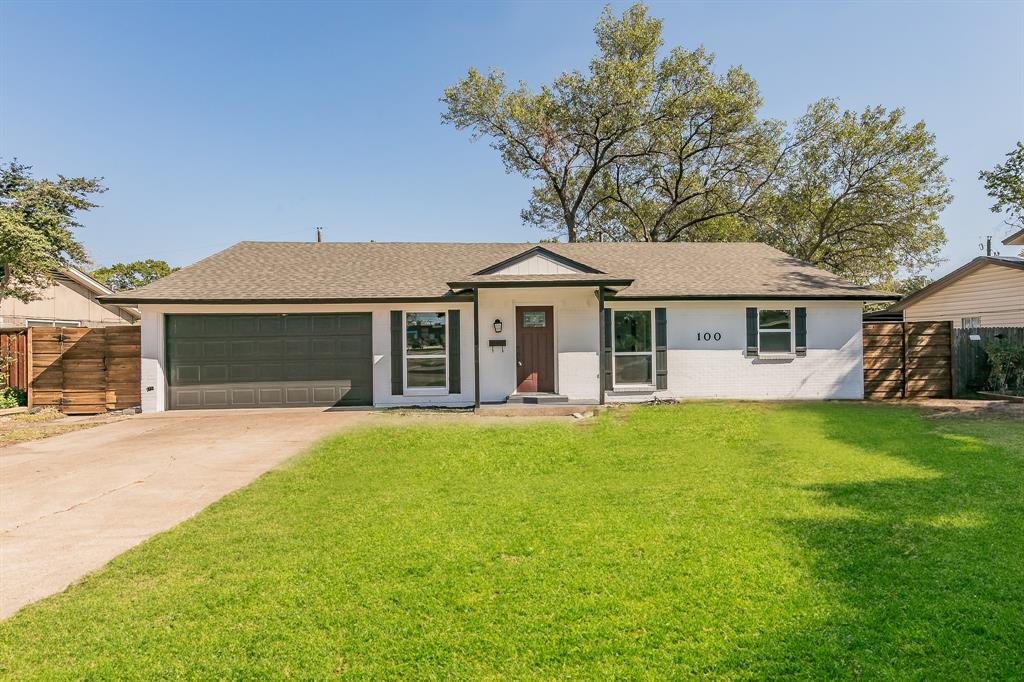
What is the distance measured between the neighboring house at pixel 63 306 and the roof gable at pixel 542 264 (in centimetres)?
1724

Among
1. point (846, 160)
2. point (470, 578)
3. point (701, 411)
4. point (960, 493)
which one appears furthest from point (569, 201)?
point (470, 578)

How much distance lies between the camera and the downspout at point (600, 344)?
1142 centimetres

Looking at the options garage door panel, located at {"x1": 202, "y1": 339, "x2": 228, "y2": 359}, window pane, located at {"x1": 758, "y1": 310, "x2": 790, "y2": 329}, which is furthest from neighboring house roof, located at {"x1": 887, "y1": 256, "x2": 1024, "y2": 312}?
garage door panel, located at {"x1": 202, "y1": 339, "x2": 228, "y2": 359}

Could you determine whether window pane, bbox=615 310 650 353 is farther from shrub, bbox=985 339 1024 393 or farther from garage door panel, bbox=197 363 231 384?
garage door panel, bbox=197 363 231 384

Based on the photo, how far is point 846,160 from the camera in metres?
23.2

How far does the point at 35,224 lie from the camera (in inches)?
546

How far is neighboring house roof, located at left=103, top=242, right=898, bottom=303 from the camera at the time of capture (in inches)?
468

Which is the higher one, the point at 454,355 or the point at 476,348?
the point at 476,348

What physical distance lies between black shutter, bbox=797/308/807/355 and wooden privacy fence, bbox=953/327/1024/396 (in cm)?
414

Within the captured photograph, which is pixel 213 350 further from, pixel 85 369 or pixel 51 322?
pixel 51 322

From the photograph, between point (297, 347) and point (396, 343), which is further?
Answer: point (396, 343)

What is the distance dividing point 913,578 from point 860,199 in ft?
83.8

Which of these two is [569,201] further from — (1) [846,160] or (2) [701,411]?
(2) [701,411]

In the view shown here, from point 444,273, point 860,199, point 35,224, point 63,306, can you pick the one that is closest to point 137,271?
point 63,306
